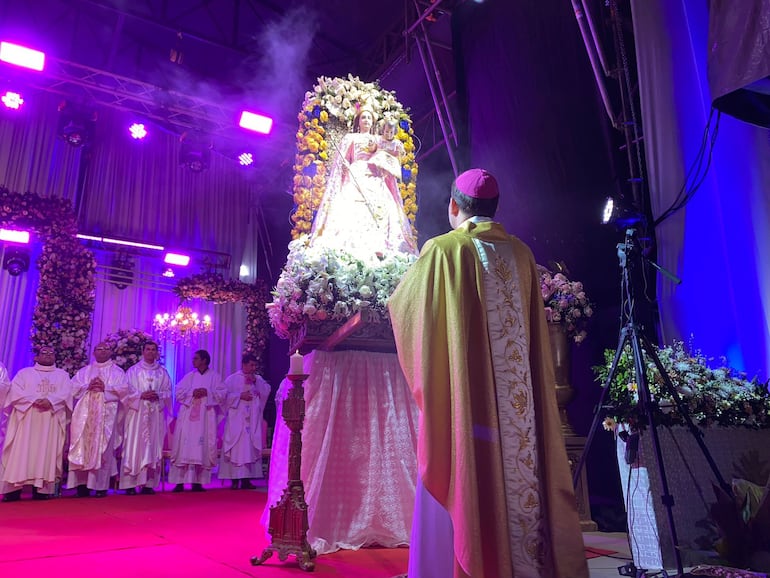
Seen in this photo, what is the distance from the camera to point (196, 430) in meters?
9.63

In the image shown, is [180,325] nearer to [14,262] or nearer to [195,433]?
[14,262]

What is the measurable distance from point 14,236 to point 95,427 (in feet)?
15.6

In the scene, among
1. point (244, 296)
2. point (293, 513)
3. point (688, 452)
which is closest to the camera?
point (293, 513)

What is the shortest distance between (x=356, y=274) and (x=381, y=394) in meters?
0.91

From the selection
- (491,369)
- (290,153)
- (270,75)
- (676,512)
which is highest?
(270,75)

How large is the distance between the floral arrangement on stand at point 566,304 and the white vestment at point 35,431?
7.11 metres

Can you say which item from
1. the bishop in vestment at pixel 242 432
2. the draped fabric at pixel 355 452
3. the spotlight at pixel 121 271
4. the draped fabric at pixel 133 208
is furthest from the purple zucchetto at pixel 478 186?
the spotlight at pixel 121 271

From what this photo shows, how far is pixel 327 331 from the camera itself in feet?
13.1

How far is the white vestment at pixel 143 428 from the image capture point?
29.0 feet

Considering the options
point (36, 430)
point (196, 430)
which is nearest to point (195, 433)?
point (196, 430)

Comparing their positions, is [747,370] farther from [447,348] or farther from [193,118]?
[193,118]

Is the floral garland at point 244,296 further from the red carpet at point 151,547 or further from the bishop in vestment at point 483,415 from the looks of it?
the bishop in vestment at point 483,415

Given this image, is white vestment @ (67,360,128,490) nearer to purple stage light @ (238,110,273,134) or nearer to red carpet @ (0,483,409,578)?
red carpet @ (0,483,409,578)

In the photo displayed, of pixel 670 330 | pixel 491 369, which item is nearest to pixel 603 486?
pixel 670 330
